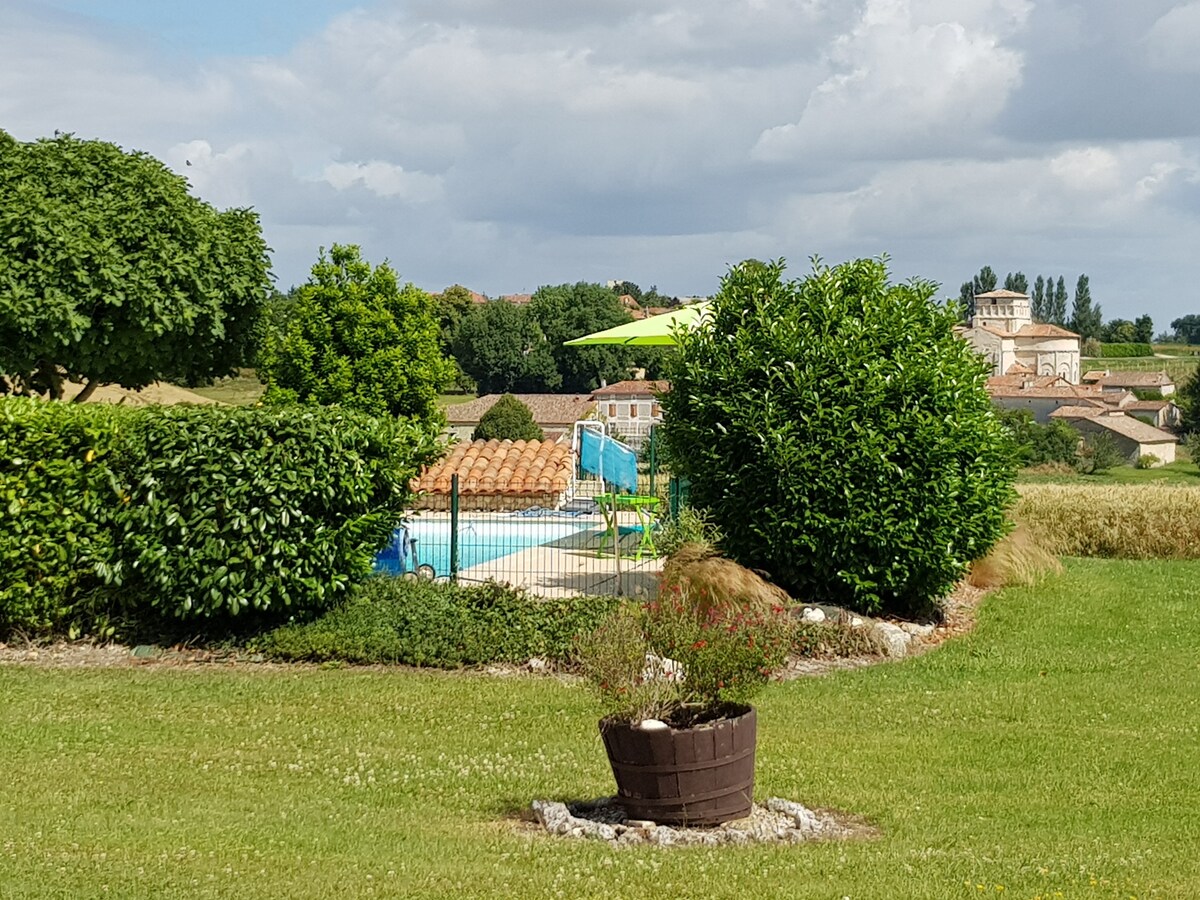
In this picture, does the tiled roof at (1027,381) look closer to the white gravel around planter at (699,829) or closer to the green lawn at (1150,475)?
the green lawn at (1150,475)

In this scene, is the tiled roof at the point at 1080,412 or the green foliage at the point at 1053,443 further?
the tiled roof at the point at 1080,412

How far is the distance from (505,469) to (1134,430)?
83.2 m

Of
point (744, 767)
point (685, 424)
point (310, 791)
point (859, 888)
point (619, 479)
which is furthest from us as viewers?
point (619, 479)

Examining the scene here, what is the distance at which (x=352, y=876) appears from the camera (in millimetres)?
5750

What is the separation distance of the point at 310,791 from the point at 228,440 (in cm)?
492

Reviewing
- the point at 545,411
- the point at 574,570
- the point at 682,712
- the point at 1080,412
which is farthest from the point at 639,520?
the point at 1080,412

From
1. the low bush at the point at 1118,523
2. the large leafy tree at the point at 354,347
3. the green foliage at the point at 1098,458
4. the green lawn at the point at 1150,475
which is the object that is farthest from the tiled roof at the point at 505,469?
the green foliage at the point at 1098,458

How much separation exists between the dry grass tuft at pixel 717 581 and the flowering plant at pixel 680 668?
15.2 feet

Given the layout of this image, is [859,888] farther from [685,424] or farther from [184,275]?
[184,275]

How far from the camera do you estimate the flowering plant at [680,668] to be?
22.6 ft

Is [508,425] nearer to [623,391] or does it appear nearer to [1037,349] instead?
[623,391]

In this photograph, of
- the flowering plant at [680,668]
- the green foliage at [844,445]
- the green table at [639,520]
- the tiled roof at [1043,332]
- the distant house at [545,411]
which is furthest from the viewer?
the tiled roof at [1043,332]

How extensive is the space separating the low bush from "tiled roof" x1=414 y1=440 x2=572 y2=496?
26.0 feet

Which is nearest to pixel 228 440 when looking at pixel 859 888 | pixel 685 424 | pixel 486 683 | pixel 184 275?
pixel 486 683
